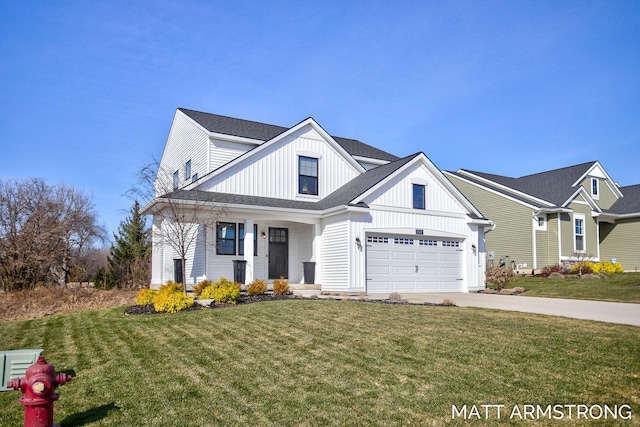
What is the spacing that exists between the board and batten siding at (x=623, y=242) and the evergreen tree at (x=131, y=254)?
29284 mm

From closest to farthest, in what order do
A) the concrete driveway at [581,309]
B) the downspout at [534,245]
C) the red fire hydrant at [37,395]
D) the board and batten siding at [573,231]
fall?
the red fire hydrant at [37,395] < the concrete driveway at [581,309] < the downspout at [534,245] < the board and batten siding at [573,231]

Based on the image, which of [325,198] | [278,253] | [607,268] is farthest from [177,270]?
[607,268]

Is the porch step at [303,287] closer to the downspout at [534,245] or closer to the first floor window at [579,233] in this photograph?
the downspout at [534,245]

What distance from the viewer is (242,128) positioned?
2177 cm

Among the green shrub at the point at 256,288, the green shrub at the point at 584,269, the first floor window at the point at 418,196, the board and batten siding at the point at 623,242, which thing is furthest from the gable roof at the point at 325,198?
the board and batten siding at the point at 623,242

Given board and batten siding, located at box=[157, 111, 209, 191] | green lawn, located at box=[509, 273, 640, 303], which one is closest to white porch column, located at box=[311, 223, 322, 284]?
board and batten siding, located at box=[157, 111, 209, 191]

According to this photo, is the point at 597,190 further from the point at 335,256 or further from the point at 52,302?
the point at 52,302

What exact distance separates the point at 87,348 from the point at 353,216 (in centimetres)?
1060

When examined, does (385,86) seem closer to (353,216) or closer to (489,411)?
(353,216)

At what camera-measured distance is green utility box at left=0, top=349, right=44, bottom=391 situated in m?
6.62

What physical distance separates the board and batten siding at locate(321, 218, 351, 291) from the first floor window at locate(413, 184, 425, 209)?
3.70m

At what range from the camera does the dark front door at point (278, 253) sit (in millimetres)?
19750

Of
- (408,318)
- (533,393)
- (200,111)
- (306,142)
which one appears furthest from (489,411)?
(200,111)

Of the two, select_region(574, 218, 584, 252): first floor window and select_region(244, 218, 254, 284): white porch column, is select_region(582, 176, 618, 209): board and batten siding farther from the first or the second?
select_region(244, 218, 254, 284): white porch column
